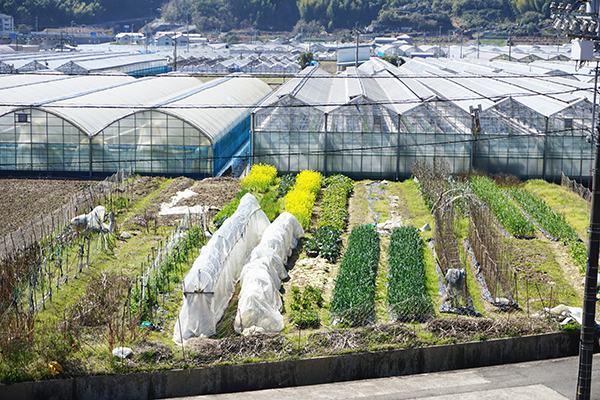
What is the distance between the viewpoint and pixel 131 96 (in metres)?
38.4

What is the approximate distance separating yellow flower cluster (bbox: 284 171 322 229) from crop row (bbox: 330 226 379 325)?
88.6 inches

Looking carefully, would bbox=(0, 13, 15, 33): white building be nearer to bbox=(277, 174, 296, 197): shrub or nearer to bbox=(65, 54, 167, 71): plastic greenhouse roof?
bbox=(65, 54, 167, 71): plastic greenhouse roof

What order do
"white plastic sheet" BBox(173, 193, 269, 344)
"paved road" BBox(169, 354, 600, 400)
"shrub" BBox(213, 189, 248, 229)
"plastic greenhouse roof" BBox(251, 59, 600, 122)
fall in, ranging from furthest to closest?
"plastic greenhouse roof" BBox(251, 59, 600, 122)
"shrub" BBox(213, 189, 248, 229)
"white plastic sheet" BBox(173, 193, 269, 344)
"paved road" BBox(169, 354, 600, 400)

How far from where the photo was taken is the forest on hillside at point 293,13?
113 metres

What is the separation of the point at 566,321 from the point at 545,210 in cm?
868

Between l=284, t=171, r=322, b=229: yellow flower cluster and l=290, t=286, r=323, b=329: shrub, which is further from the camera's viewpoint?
l=284, t=171, r=322, b=229: yellow flower cluster

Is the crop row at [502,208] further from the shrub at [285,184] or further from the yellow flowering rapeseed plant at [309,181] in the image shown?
the shrub at [285,184]

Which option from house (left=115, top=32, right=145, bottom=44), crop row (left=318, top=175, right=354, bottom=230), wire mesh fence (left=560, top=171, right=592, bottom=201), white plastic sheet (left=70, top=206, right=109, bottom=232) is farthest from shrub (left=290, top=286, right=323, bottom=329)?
house (left=115, top=32, right=145, bottom=44)

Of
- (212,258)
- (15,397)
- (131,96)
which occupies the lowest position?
(15,397)

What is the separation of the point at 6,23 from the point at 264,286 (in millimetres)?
106692

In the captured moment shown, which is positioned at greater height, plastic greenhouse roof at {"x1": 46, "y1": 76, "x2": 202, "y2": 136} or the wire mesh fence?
plastic greenhouse roof at {"x1": 46, "y1": 76, "x2": 202, "y2": 136}

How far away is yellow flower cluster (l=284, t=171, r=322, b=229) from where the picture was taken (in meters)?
22.0

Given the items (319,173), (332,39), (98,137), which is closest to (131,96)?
(98,137)

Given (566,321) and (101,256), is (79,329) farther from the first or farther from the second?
(566,321)
